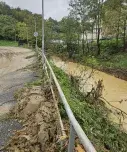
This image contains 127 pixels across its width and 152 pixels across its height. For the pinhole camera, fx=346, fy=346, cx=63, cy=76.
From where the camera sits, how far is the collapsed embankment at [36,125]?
615 cm

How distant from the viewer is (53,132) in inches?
253

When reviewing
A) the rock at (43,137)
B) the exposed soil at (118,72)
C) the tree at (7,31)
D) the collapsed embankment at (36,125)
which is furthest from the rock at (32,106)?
the tree at (7,31)

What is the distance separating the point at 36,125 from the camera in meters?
7.13

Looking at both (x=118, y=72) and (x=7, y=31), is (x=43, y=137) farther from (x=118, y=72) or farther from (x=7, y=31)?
(x=7, y=31)

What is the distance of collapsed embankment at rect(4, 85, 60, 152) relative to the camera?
6.15 metres

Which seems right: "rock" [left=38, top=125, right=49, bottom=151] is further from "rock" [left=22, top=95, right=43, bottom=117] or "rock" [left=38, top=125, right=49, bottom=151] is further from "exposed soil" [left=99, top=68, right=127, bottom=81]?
"exposed soil" [left=99, top=68, right=127, bottom=81]

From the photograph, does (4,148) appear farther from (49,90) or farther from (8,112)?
(49,90)

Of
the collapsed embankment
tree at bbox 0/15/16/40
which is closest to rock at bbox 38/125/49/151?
the collapsed embankment

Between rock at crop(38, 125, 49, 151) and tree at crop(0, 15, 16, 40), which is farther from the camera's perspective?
tree at crop(0, 15, 16, 40)

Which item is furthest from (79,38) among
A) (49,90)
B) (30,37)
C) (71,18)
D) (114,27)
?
(49,90)

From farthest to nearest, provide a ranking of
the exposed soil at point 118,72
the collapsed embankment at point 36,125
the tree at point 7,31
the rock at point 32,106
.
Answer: the tree at point 7,31 → the exposed soil at point 118,72 → the rock at point 32,106 → the collapsed embankment at point 36,125

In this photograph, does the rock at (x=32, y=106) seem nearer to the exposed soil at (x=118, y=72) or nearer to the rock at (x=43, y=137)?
the rock at (x=43, y=137)

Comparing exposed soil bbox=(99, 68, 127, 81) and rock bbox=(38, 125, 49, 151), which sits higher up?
rock bbox=(38, 125, 49, 151)

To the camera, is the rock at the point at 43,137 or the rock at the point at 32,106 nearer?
the rock at the point at 43,137
